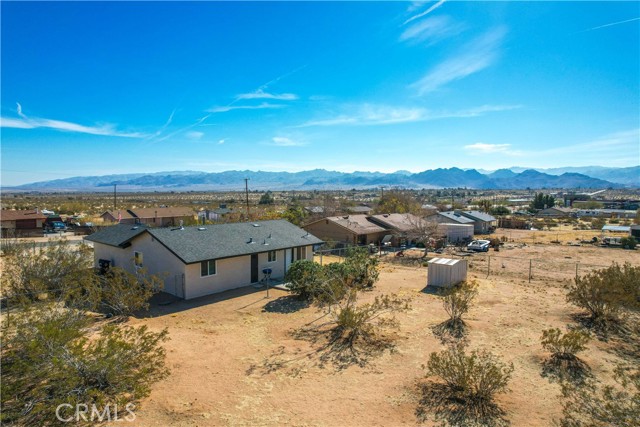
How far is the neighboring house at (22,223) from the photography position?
4866cm

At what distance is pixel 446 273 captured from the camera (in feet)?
79.0

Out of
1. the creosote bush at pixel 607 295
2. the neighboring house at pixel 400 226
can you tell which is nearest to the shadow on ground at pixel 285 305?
the creosote bush at pixel 607 295

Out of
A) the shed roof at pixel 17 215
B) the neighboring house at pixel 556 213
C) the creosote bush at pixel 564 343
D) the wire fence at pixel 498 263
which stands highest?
the shed roof at pixel 17 215

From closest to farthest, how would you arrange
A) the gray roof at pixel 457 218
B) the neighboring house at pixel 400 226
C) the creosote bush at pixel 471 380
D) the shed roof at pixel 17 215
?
the creosote bush at pixel 471 380 < the neighboring house at pixel 400 226 < the shed roof at pixel 17 215 < the gray roof at pixel 457 218

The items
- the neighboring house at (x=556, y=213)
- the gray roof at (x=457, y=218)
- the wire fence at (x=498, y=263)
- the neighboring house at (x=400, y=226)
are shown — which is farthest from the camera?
the neighboring house at (x=556, y=213)

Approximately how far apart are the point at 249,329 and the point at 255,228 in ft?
38.2

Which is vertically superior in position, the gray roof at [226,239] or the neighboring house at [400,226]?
the gray roof at [226,239]

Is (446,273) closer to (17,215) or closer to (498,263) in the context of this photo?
(498,263)

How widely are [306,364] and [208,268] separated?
1095cm

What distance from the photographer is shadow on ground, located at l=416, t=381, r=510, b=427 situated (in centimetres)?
984

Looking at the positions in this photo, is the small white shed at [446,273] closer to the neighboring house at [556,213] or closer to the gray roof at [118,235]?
the gray roof at [118,235]

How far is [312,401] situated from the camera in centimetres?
1064

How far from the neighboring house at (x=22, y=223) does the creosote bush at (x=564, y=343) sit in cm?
5721

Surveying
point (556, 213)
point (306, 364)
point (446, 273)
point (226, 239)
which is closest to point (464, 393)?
point (306, 364)
